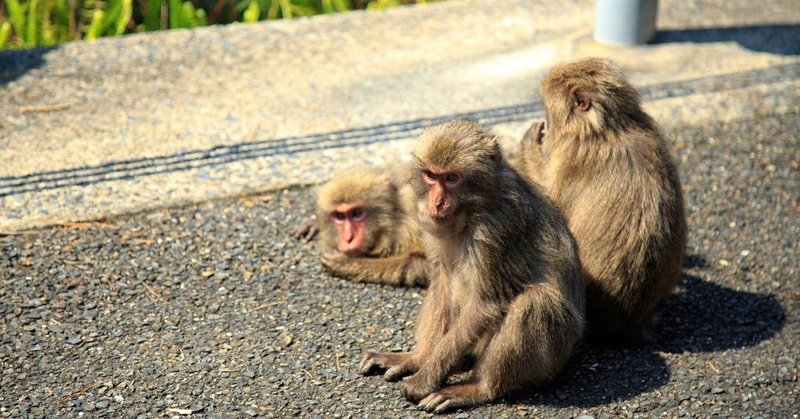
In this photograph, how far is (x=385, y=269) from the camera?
512 centimetres

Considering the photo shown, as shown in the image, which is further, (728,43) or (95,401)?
(728,43)

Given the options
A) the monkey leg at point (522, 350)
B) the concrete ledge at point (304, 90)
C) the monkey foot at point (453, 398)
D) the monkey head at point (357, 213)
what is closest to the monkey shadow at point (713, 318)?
the monkey leg at point (522, 350)

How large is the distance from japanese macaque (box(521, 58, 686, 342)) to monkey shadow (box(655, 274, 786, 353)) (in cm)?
22

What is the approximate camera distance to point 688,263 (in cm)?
528

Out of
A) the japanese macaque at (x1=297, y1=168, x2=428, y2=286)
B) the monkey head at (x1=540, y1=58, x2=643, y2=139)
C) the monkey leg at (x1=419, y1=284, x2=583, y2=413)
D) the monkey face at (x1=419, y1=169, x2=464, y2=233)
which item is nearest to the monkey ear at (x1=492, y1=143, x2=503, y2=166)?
the monkey face at (x1=419, y1=169, x2=464, y2=233)

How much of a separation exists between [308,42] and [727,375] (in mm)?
4306

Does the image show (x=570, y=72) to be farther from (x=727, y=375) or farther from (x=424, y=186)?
(x=727, y=375)

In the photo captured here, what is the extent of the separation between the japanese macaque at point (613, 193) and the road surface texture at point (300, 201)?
26 centimetres

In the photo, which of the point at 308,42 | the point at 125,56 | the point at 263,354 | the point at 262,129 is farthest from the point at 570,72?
the point at 125,56

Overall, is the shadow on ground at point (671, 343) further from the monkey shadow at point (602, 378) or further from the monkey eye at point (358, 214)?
the monkey eye at point (358, 214)

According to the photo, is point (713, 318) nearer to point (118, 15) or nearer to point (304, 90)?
point (304, 90)

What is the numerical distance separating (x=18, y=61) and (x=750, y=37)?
5491 mm

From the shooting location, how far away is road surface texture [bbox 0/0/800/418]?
420 centimetres

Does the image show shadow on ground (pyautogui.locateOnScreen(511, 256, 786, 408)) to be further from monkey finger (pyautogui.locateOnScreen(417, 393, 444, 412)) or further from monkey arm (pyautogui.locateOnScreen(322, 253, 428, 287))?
monkey arm (pyautogui.locateOnScreen(322, 253, 428, 287))
